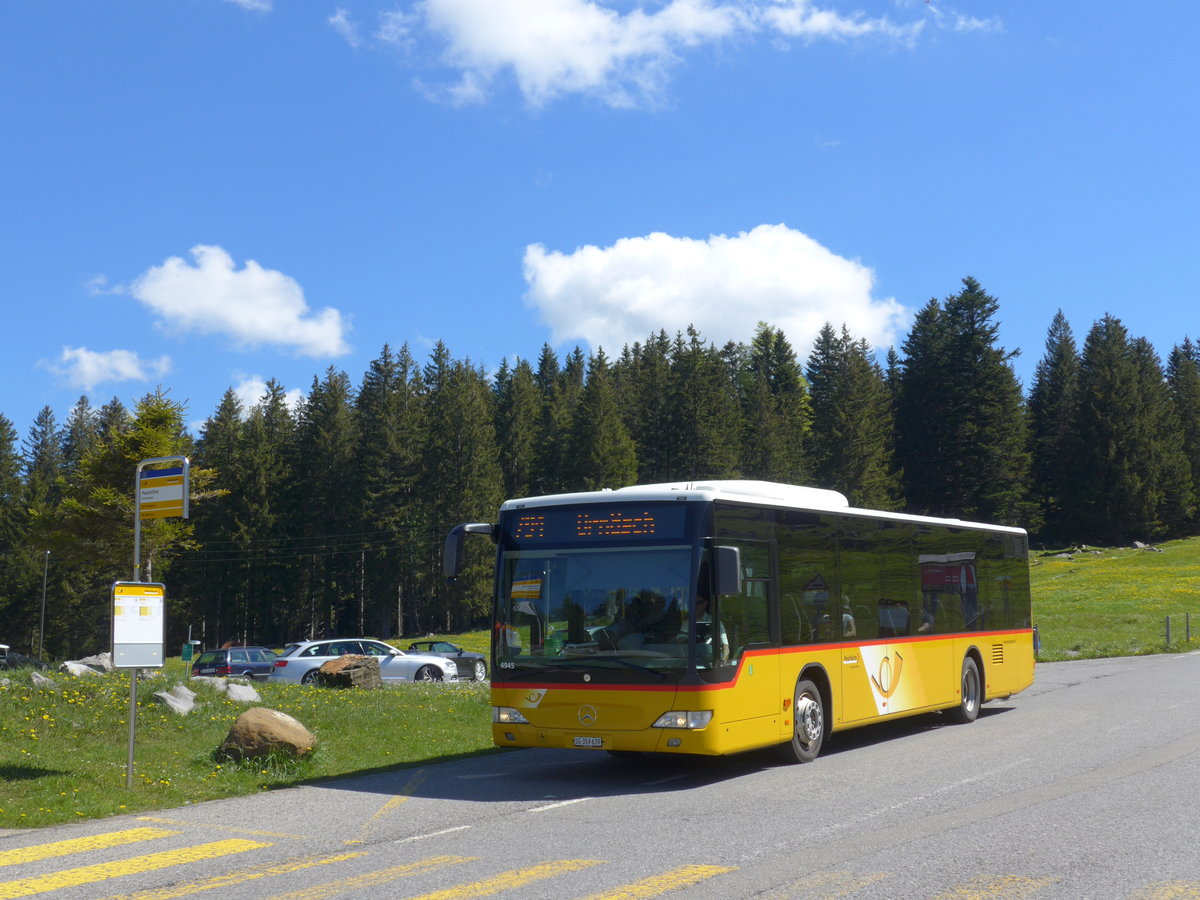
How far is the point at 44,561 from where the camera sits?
287 feet

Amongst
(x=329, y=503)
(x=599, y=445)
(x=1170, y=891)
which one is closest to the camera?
(x=1170, y=891)

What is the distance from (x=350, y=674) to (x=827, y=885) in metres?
15.4

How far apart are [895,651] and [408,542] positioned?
71.2 meters

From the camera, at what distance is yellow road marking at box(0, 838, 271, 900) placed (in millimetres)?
7153

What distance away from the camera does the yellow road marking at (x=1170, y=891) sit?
6.09 meters

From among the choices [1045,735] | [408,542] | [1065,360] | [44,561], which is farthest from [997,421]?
[1045,735]

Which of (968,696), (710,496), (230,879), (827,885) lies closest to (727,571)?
(710,496)

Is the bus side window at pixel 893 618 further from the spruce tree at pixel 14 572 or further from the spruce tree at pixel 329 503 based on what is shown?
the spruce tree at pixel 14 572

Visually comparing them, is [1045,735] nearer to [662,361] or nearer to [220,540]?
[220,540]

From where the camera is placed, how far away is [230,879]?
7.25 meters

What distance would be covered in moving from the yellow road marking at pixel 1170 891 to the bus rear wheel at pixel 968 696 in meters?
10.8

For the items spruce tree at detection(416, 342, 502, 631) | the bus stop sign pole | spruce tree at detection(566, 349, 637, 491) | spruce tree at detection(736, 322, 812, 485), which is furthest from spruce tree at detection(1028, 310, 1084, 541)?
the bus stop sign pole

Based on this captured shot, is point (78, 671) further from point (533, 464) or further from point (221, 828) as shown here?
point (533, 464)

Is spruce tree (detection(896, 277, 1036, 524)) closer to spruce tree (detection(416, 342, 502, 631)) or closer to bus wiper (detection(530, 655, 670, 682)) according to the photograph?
spruce tree (detection(416, 342, 502, 631))
